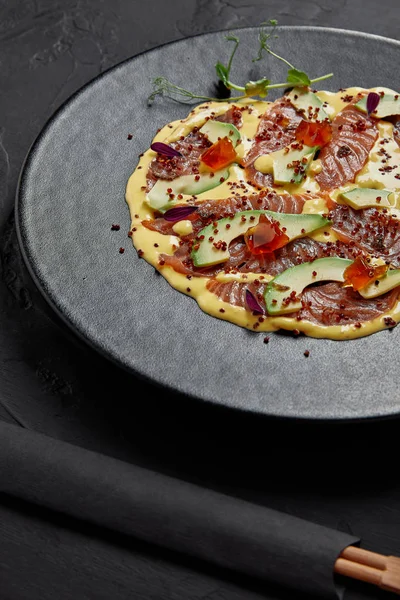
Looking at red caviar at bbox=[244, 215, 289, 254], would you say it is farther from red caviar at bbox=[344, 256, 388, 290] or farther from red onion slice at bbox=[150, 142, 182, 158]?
red onion slice at bbox=[150, 142, 182, 158]

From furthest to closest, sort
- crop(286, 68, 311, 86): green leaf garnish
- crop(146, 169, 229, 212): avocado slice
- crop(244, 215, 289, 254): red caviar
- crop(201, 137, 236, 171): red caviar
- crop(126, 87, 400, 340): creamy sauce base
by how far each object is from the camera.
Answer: crop(286, 68, 311, 86): green leaf garnish
crop(201, 137, 236, 171): red caviar
crop(146, 169, 229, 212): avocado slice
crop(244, 215, 289, 254): red caviar
crop(126, 87, 400, 340): creamy sauce base

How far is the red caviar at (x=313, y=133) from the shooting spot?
4.64 metres

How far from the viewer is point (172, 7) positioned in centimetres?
604

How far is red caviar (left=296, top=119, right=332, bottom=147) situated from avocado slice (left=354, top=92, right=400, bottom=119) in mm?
322

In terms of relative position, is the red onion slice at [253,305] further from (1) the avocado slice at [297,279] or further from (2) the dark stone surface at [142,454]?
(2) the dark stone surface at [142,454]

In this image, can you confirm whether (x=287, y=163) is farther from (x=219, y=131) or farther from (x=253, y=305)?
(x=253, y=305)

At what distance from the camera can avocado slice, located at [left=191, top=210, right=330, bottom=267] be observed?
4.14 meters

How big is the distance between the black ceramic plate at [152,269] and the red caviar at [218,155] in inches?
16.6

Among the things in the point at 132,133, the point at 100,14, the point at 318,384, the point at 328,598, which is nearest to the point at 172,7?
the point at 100,14

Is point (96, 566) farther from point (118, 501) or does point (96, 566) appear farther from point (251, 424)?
point (251, 424)

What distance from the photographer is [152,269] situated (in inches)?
164

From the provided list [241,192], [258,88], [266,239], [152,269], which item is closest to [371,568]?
[266,239]

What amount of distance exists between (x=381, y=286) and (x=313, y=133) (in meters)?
1.14

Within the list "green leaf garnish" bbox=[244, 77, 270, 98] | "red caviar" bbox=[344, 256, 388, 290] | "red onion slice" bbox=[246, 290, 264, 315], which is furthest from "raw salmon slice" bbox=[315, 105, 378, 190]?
"red onion slice" bbox=[246, 290, 264, 315]
